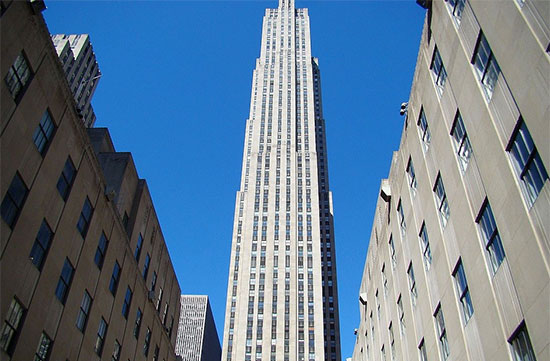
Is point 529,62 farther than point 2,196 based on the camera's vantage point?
No

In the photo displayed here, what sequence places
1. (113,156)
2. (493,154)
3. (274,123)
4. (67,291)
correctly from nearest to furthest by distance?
(493,154), (67,291), (113,156), (274,123)

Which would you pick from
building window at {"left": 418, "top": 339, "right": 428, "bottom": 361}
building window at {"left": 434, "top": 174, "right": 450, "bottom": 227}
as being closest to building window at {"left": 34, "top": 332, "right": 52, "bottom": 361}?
building window at {"left": 418, "top": 339, "right": 428, "bottom": 361}

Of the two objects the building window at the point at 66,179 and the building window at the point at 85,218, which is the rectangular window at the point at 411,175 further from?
the building window at the point at 66,179

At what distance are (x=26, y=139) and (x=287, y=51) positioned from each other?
156 metres

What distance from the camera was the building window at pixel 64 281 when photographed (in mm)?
23859

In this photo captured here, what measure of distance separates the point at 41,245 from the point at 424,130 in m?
20.8

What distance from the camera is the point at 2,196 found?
1886 cm

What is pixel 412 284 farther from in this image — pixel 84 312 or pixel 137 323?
pixel 137 323

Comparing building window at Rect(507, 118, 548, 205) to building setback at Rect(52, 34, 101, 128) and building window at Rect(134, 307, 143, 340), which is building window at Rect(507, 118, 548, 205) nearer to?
building window at Rect(134, 307, 143, 340)

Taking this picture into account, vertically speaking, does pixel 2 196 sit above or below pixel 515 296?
above

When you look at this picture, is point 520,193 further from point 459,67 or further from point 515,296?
point 459,67

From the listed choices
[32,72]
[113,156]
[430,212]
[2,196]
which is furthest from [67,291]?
[430,212]

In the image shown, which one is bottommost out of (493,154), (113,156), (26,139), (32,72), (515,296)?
(515,296)

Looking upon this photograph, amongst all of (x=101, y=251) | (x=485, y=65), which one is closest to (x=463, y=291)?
(x=485, y=65)
